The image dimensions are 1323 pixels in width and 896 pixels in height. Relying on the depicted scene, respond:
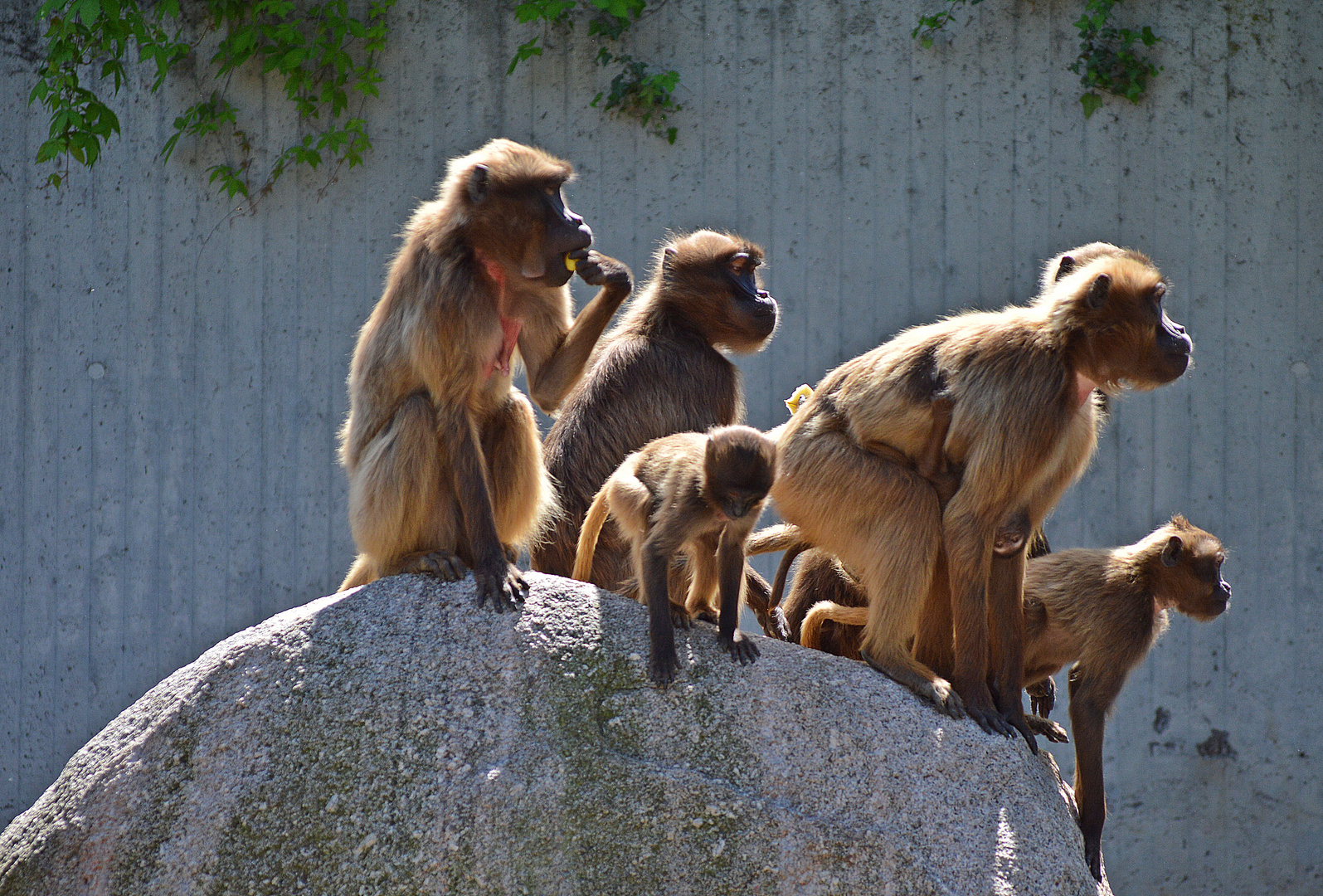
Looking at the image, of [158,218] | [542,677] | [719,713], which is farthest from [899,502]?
[158,218]

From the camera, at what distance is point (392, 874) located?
10.0ft

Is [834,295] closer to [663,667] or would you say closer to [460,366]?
[460,366]

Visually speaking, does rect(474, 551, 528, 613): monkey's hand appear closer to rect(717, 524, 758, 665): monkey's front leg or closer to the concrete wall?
rect(717, 524, 758, 665): monkey's front leg

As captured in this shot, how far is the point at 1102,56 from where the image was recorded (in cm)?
651

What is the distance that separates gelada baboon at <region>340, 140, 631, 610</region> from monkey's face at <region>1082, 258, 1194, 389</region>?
4.81ft

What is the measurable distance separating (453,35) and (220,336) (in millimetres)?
2171

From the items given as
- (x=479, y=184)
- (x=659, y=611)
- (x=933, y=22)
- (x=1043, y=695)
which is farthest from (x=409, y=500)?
(x=933, y=22)

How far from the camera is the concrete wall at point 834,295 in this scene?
660 cm

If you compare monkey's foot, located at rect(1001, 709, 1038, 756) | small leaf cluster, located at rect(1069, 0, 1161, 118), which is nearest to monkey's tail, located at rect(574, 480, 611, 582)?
monkey's foot, located at rect(1001, 709, 1038, 756)

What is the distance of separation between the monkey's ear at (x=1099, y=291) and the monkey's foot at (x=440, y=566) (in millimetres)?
2073

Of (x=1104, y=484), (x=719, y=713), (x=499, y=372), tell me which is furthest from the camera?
(x=1104, y=484)

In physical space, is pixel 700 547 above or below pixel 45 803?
above

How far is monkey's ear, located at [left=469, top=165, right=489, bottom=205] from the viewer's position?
3.71 m

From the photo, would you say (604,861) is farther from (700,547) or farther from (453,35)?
(453,35)
